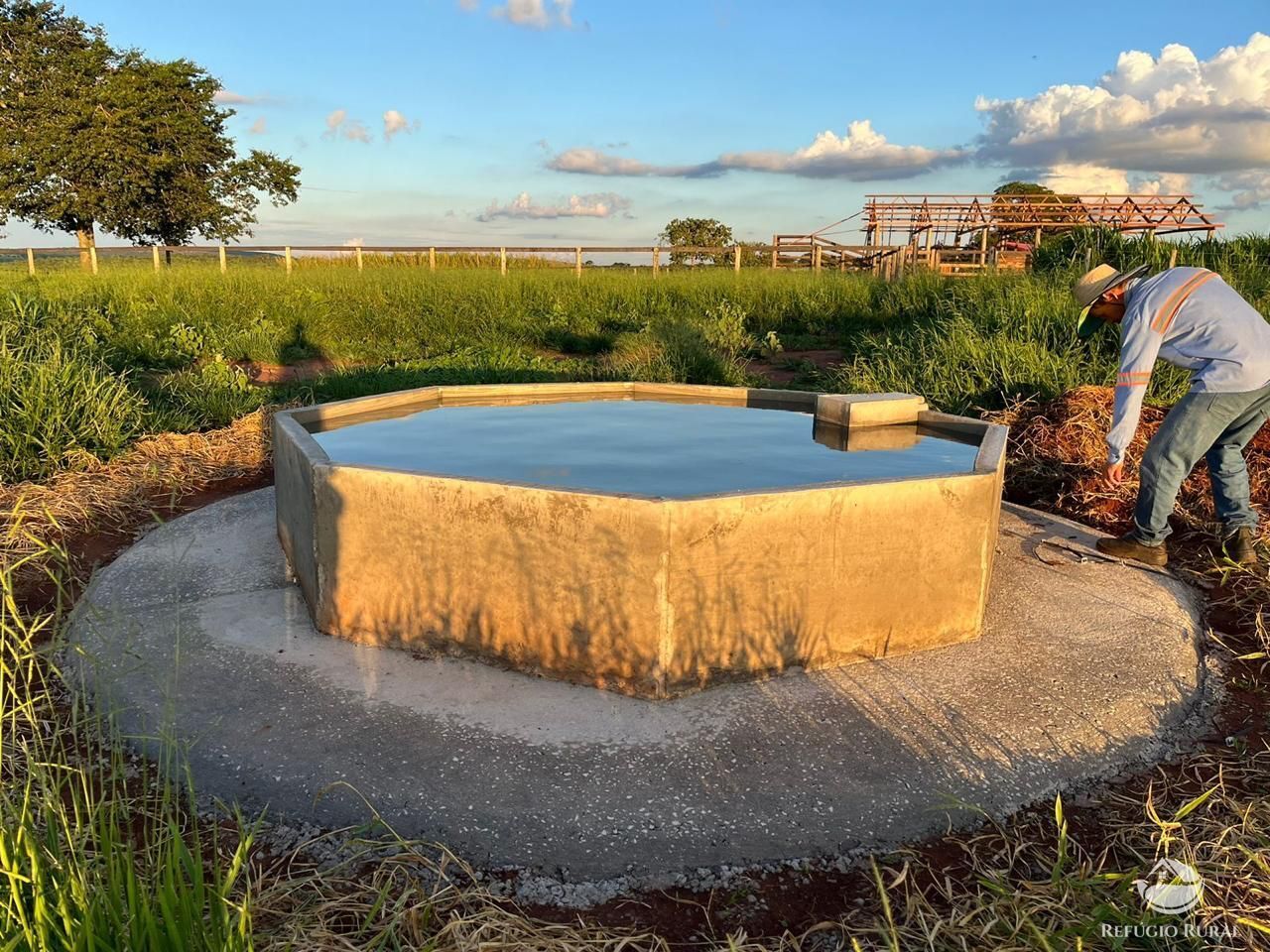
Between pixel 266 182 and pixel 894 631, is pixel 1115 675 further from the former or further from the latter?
pixel 266 182

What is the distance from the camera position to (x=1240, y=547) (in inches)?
179

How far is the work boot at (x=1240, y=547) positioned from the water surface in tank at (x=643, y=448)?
136cm

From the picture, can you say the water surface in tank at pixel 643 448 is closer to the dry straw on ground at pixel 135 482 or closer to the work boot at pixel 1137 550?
the work boot at pixel 1137 550

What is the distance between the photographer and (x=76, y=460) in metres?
6.02

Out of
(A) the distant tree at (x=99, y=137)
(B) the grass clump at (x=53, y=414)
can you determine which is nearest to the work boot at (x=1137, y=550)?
(B) the grass clump at (x=53, y=414)

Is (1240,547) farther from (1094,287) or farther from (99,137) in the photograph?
(99,137)

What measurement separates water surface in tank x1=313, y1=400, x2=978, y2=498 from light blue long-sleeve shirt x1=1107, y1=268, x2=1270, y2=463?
0.80m

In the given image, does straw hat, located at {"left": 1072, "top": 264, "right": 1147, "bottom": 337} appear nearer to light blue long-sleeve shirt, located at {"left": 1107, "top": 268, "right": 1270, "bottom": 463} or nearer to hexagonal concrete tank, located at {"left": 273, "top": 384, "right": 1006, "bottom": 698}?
light blue long-sleeve shirt, located at {"left": 1107, "top": 268, "right": 1270, "bottom": 463}

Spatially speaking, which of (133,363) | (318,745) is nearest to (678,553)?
(318,745)

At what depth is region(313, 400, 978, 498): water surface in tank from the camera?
416 centimetres

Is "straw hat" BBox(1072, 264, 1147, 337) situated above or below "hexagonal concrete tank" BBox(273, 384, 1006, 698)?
above

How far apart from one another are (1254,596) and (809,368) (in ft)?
23.5

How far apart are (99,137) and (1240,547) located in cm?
3313

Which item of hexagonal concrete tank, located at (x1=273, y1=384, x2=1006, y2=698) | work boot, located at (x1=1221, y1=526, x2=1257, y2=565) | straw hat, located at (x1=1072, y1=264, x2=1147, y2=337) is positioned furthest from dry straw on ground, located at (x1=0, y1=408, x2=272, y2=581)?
work boot, located at (x1=1221, y1=526, x2=1257, y2=565)
